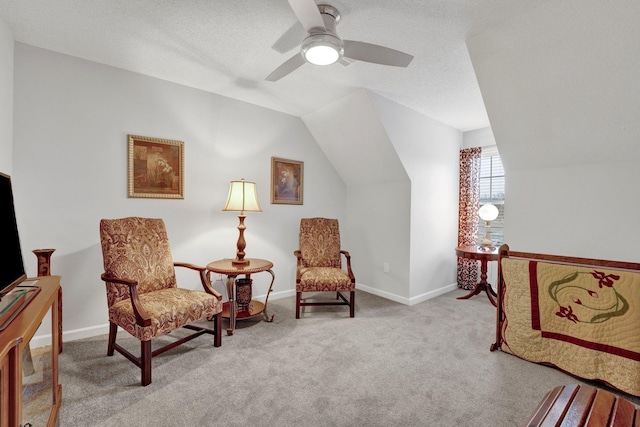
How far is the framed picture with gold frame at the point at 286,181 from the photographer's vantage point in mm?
3709

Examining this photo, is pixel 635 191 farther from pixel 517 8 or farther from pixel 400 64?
pixel 400 64

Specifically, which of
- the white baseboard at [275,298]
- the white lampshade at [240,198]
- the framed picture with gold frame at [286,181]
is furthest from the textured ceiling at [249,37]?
the white baseboard at [275,298]

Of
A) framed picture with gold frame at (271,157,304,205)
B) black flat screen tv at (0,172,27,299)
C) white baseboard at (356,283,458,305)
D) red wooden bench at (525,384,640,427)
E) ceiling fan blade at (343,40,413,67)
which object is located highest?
ceiling fan blade at (343,40,413,67)

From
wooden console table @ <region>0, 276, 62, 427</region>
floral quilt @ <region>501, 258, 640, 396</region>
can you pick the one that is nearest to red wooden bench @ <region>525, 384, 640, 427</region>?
floral quilt @ <region>501, 258, 640, 396</region>

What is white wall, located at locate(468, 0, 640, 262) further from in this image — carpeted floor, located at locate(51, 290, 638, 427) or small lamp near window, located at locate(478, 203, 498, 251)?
carpeted floor, located at locate(51, 290, 638, 427)

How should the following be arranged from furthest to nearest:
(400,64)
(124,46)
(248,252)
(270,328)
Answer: (248,252)
(270,328)
(124,46)
(400,64)

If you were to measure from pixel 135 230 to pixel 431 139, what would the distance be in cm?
354

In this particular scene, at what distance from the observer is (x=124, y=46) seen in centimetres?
233

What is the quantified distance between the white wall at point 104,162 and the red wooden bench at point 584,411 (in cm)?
296

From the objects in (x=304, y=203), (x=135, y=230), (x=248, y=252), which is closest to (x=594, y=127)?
(x=304, y=203)

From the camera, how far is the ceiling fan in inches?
61.1

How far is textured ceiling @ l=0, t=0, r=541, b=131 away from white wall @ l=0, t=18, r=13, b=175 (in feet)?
0.38

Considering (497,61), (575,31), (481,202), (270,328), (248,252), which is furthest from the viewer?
(481,202)

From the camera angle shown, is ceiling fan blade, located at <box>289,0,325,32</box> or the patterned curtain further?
the patterned curtain
